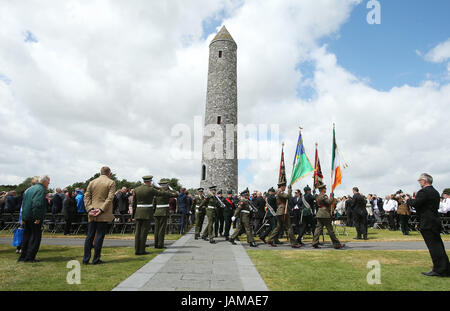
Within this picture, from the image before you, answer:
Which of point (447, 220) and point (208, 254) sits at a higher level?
point (447, 220)

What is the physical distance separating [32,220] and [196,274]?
156 inches

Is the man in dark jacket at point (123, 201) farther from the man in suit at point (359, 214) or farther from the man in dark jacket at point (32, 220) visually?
the man in suit at point (359, 214)

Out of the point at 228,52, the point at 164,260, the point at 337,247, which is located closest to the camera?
the point at 164,260

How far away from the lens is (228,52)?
33.4 metres

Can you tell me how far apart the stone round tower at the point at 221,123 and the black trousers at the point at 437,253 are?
84.7ft

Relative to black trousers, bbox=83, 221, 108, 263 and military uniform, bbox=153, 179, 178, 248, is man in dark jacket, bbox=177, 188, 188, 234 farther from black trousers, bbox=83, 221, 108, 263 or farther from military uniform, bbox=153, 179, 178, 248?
black trousers, bbox=83, 221, 108, 263

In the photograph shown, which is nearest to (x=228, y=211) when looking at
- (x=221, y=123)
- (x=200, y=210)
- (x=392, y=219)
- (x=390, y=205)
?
(x=200, y=210)

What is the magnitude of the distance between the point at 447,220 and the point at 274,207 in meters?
11.0

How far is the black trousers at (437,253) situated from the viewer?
18.5ft

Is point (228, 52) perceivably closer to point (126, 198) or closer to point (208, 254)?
point (126, 198)

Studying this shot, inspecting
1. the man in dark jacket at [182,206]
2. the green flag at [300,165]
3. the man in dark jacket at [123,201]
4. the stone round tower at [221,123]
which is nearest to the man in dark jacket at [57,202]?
the man in dark jacket at [123,201]

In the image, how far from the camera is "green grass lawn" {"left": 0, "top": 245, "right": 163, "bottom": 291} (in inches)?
176
